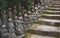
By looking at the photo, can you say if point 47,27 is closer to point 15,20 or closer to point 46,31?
point 46,31

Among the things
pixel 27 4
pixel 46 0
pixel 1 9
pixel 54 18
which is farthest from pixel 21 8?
pixel 46 0

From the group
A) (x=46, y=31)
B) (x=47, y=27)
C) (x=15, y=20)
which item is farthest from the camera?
(x=47, y=27)

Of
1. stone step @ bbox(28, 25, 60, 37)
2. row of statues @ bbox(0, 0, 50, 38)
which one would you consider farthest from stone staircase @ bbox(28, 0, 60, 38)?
row of statues @ bbox(0, 0, 50, 38)

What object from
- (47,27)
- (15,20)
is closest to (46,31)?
(47,27)

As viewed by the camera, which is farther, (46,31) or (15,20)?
(46,31)

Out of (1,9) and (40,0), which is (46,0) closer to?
(40,0)

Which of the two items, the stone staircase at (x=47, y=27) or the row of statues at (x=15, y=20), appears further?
the stone staircase at (x=47, y=27)

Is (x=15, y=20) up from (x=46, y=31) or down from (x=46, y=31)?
up

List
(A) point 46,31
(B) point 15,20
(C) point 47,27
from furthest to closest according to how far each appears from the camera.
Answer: (C) point 47,27 < (A) point 46,31 < (B) point 15,20

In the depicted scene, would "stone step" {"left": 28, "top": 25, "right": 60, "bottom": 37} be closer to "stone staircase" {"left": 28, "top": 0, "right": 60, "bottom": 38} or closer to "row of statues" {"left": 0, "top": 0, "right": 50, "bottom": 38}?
"stone staircase" {"left": 28, "top": 0, "right": 60, "bottom": 38}

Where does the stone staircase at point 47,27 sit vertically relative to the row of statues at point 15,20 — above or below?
below

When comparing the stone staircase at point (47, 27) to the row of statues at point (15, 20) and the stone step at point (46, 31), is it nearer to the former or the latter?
the stone step at point (46, 31)

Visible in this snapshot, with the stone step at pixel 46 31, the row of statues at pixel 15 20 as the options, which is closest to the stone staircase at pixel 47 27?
the stone step at pixel 46 31

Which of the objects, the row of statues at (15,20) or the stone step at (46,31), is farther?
the stone step at (46,31)
